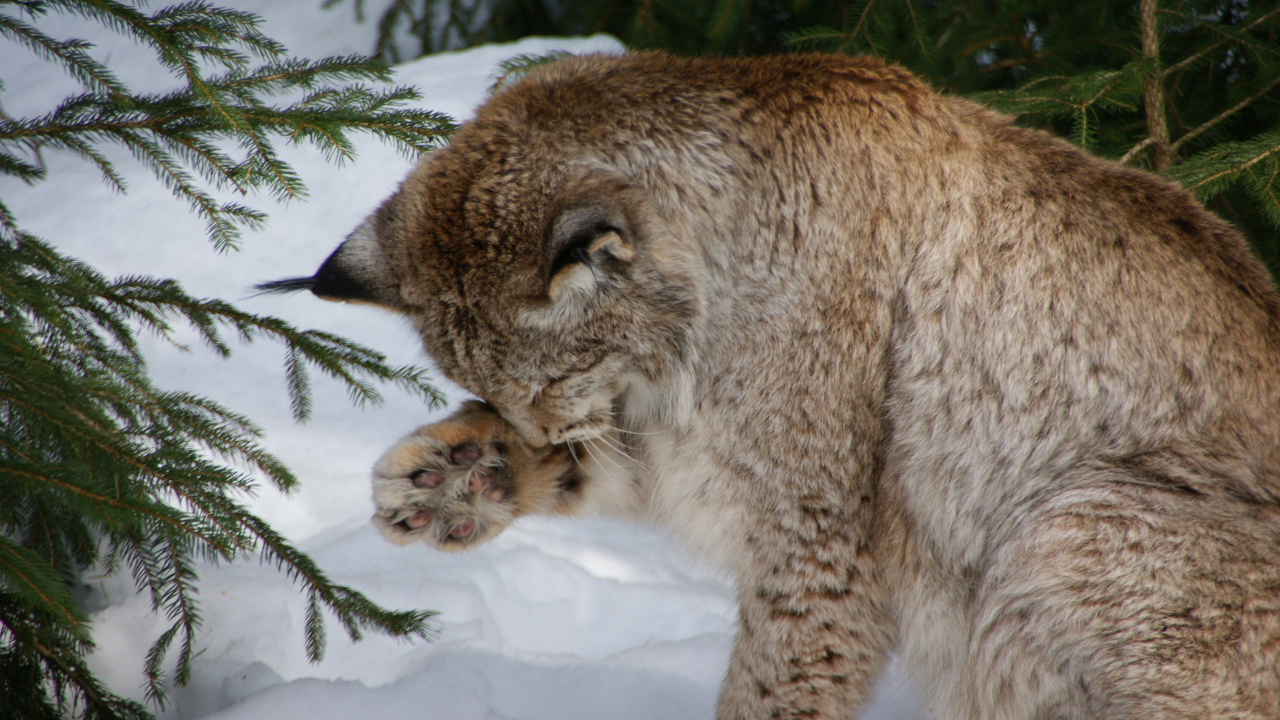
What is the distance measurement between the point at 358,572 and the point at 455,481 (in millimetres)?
1466

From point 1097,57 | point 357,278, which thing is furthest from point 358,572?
point 1097,57

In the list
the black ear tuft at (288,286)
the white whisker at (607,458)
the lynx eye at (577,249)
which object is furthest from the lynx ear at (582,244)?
the black ear tuft at (288,286)

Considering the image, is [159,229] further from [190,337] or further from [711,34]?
[711,34]

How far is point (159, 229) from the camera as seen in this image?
540 cm

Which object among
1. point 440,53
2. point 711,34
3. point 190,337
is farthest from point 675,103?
point 440,53

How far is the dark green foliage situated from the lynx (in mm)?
760

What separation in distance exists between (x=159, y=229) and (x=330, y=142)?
2932 mm

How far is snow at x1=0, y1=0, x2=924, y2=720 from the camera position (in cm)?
345

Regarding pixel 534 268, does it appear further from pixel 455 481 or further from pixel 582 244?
pixel 455 481

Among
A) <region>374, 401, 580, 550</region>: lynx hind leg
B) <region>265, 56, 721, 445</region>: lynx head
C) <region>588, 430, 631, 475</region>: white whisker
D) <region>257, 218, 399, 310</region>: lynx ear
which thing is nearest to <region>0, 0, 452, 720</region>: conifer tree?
<region>374, 401, 580, 550</region>: lynx hind leg

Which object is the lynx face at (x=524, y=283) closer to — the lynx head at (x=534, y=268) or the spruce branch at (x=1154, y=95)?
the lynx head at (x=534, y=268)

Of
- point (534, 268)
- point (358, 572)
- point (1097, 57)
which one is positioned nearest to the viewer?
point (534, 268)

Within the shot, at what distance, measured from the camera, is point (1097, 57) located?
513 centimetres

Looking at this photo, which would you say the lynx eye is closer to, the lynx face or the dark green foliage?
the lynx face
